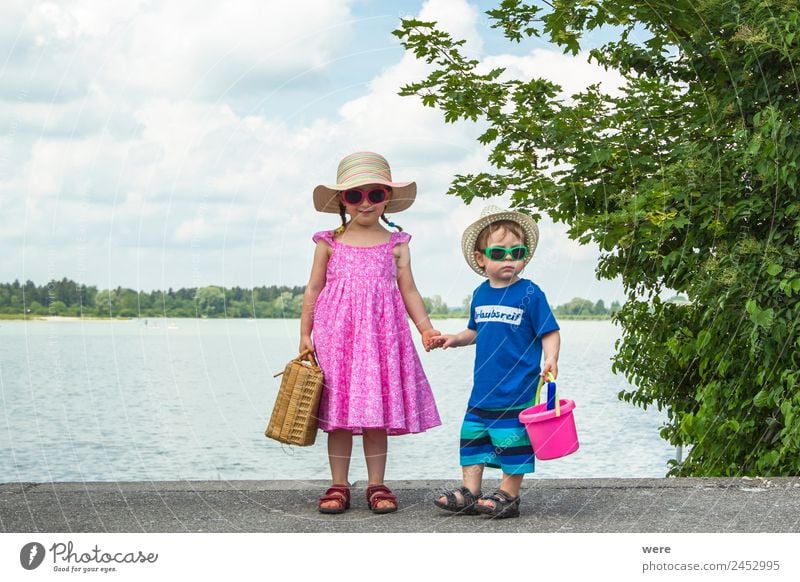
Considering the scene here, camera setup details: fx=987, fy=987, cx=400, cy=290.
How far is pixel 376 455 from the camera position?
13.1 ft

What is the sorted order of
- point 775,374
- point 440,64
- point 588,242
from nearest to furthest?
point 775,374
point 588,242
point 440,64

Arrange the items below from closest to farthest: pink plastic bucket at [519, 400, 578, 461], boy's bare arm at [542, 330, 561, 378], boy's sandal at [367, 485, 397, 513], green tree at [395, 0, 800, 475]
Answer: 1. pink plastic bucket at [519, 400, 578, 461]
2. boy's bare arm at [542, 330, 561, 378]
3. boy's sandal at [367, 485, 397, 513]
4. green tree at [395, 0, 800, 475]

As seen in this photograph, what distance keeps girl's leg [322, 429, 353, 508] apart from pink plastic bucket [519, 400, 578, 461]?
783 mm

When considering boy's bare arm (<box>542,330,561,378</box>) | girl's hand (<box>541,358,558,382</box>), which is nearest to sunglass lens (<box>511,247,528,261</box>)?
boy's bare arm (<box>542,330,561,378</box>)

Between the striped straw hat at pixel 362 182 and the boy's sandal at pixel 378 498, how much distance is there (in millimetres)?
1151

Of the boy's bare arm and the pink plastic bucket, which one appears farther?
the boy's bare arm

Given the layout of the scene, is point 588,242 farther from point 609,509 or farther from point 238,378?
point 238,378

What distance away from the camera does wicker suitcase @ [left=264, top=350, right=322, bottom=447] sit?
3812mm

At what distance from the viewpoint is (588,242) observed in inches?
221

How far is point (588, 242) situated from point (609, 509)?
1.87 meters

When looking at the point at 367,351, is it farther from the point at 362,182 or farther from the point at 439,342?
the point at 362,182

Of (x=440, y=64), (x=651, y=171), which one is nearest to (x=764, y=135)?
(x=651, y=171)

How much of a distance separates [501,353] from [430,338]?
0.29m
